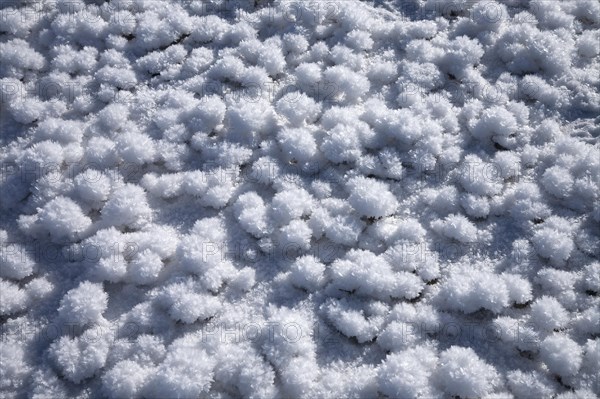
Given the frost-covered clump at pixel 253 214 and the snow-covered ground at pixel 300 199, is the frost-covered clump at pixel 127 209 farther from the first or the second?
the frost-covered clump at pixel 253 214

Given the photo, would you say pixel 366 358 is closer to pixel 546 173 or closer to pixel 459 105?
pixel 546 173

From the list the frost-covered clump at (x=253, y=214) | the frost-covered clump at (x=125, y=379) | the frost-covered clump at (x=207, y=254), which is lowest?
the frost-covered clump at (x=125, y=379)

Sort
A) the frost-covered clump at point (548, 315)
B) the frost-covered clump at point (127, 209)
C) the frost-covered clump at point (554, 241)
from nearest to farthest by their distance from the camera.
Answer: the frost-covered clump at point (548, 315) → the frost-covered clump at point (554, 241) → the frost-covered clump at point (127, 209)

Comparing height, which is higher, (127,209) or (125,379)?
(127,209)

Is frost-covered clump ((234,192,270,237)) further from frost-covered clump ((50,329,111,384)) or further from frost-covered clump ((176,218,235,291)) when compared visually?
frost-covered clump ((50,329,111,384))

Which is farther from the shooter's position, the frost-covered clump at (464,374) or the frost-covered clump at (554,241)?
the frost-covered clump at (554,241)

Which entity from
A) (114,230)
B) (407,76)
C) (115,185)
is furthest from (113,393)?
(407,76)

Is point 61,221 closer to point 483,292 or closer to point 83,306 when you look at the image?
point 83,306

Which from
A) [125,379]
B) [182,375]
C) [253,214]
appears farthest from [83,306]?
[253,214]

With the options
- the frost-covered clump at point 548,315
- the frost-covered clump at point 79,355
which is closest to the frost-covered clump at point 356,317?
the frost-covered clump at point 548,315
